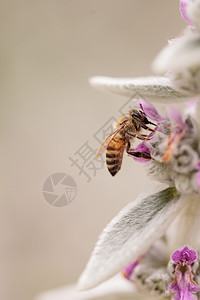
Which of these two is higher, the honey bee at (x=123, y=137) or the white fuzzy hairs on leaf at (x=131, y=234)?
the honey bee at (x=123, y=137)

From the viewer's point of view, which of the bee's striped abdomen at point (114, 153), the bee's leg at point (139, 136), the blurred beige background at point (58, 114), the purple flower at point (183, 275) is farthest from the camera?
the blurred beige background at point (58, 114)

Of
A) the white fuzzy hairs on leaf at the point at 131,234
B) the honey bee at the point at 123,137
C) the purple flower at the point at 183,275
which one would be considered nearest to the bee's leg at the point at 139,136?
the honey bee at the point at 123,137

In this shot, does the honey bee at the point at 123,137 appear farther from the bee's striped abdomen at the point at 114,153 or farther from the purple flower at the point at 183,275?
the purple flower at the point at 183,275

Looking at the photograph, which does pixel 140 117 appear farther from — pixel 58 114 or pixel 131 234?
pixel 58 114

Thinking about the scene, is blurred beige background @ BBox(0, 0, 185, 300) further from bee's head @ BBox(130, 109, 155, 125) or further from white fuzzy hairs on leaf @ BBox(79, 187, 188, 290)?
white fuzzy hairs on leaf @ BBox(79, 187, 188, 290)

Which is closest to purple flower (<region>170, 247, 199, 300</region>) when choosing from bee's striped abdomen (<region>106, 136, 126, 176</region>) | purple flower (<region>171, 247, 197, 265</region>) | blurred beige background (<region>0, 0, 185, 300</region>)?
purple flower (<region>171, 247, 197, 265</region>)

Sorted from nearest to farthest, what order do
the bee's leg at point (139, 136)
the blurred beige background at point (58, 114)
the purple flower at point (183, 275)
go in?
1. the purple flower at point (183, 275)
2. the bee's leg at point (139, 136)
3. the blurred beige background at point (58, 114)

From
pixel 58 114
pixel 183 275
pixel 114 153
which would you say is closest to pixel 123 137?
pixel 114 153
